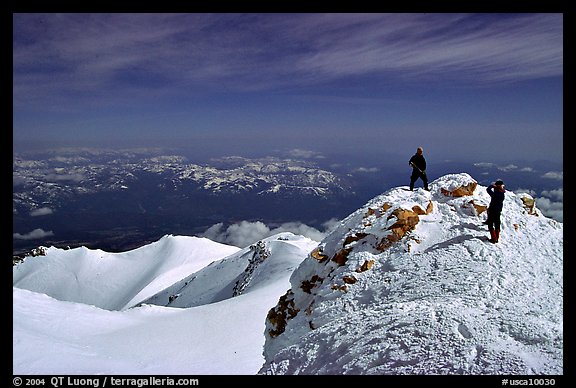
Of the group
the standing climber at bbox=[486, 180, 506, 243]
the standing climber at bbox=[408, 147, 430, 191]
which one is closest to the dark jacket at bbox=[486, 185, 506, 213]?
the standing climber at bbox=[486, 180, 506, 243]

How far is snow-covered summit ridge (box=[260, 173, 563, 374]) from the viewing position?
7.46 meters

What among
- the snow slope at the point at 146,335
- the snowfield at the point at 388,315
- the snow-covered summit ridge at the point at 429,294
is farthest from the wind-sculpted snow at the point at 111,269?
the snow-covered summit ridge at the point at 429,294

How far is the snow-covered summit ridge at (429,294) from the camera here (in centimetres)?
746

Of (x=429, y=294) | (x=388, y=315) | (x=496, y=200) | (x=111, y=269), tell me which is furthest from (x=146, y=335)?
(x=111, y=269)

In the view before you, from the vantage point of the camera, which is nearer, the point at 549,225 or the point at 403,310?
the point at 403,310

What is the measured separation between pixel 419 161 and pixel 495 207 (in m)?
3.50

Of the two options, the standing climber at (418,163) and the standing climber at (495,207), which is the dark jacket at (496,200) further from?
the standing climber at (418,163)

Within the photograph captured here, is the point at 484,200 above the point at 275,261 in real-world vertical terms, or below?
above

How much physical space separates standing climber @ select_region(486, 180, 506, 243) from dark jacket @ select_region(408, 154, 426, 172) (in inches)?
109
